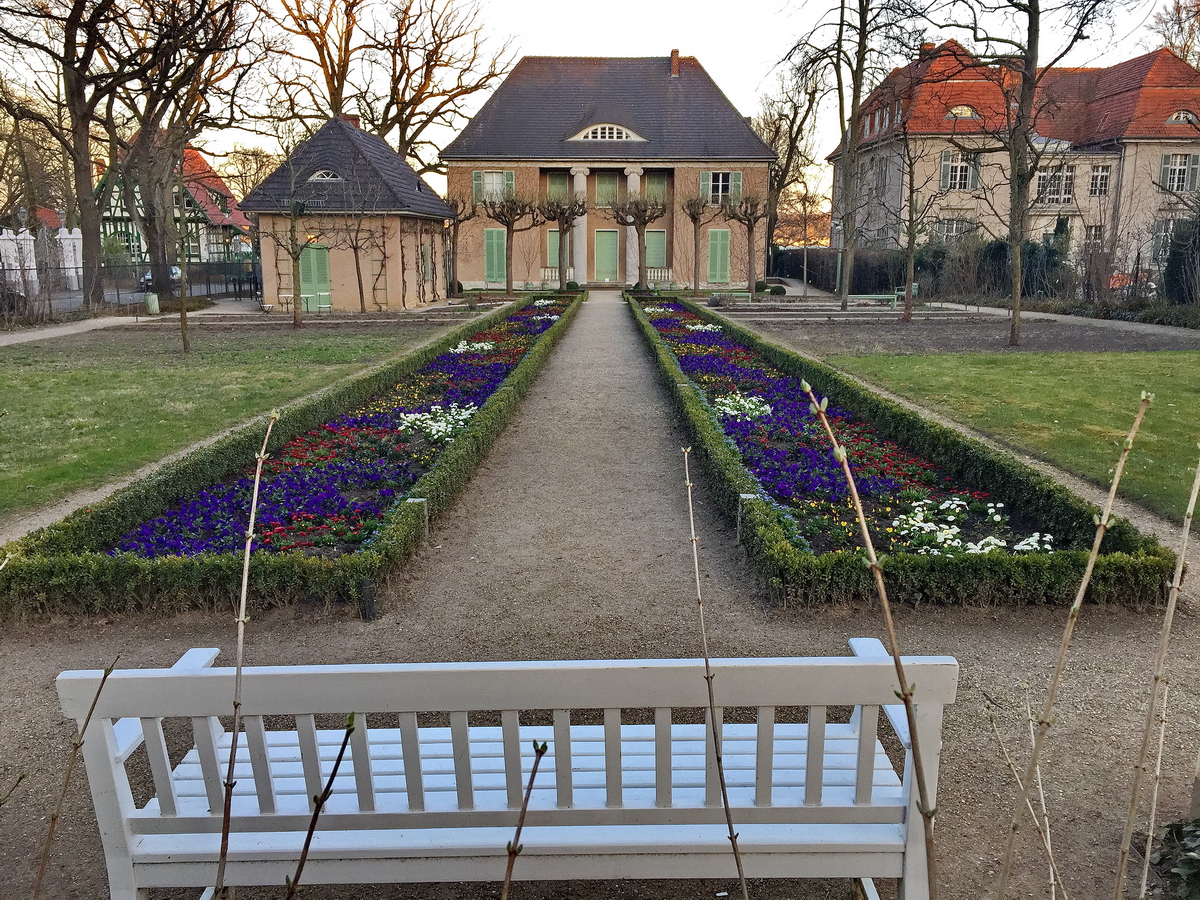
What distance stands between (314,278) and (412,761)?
2667cm

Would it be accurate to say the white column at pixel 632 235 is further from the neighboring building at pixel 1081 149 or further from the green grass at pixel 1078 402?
the green grass at pixel 1078 402

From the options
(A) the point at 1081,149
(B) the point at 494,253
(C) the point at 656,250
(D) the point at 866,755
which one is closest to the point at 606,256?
(C) the point at 656,250

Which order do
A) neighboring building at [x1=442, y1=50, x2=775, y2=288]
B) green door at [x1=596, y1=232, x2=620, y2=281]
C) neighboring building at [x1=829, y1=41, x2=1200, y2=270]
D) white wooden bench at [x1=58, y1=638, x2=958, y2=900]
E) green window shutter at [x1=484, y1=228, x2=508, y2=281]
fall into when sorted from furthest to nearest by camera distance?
green door at [x1=596, y1=232, x2=620, y2=281] < green window shutter at [x1=484, y1=228, x2=508, y2=281] < neighboring building at [x1=442, y1=50, x2=775, y2=288] < neighboring building at [x1=829, y1=41, x2=1200, y2=270] < white wooden bench at [x1=58, y1=638, x2=958, y2=900]

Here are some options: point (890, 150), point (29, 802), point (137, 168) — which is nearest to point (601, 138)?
point (890, 150)

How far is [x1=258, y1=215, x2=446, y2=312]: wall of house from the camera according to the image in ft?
85.8

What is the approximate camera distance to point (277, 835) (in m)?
2.30

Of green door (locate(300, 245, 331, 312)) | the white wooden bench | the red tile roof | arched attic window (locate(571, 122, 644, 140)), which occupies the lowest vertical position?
the white wooden bench

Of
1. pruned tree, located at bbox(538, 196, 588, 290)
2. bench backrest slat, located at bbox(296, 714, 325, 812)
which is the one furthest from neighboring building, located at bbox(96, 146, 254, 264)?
bench backrest slat, located at bbox(296, 714, 325, 812)

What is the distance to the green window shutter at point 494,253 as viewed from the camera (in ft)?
119

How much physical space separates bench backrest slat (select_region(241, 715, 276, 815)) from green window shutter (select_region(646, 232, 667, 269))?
35.8 m

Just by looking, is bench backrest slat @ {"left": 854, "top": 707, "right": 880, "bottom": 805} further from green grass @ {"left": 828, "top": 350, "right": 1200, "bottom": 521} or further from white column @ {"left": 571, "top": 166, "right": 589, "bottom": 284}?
white column @ {"left": 571, "top": 166, "right": 589, "bottom": 284}

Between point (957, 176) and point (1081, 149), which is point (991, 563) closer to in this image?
point (957, 176)

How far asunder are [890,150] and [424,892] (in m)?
40.7

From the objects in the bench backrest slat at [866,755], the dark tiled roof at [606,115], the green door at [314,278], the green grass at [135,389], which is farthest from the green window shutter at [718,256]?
the bench backrest slat at [866,755]
